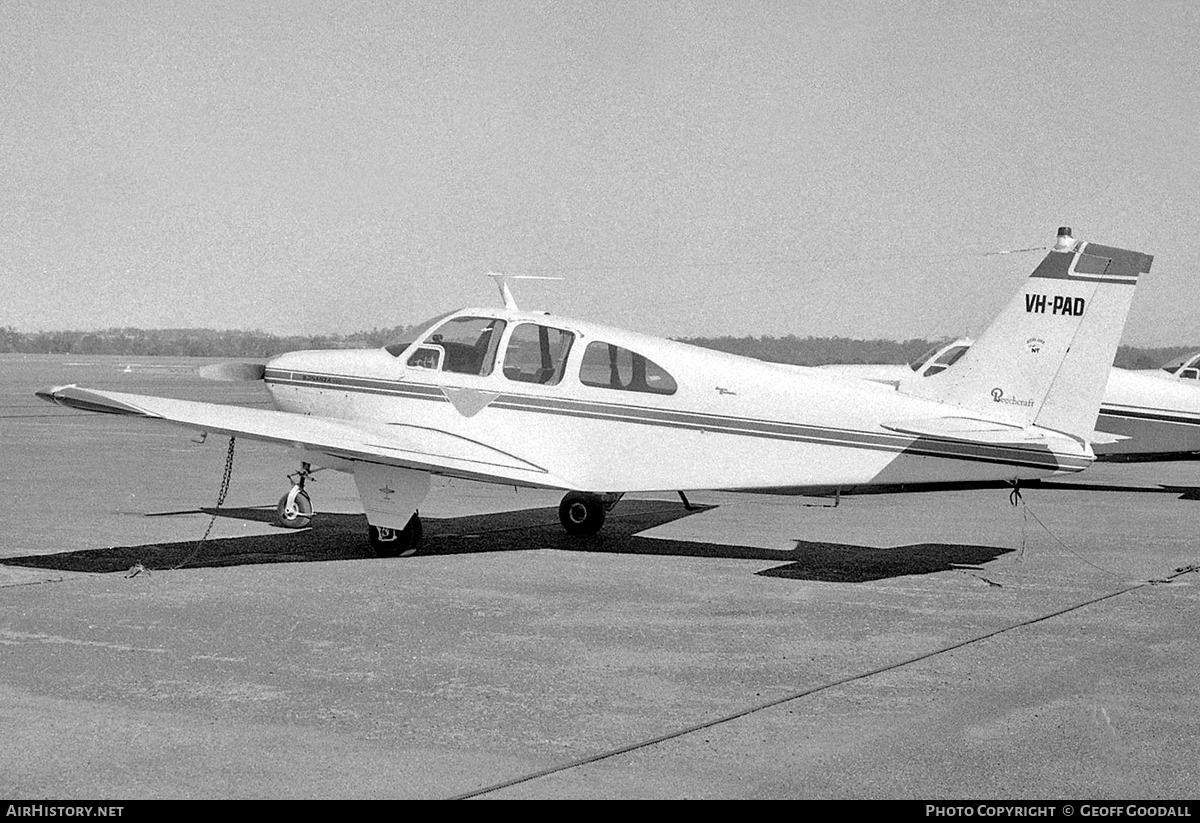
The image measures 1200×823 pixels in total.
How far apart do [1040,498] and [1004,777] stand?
12.4 metres

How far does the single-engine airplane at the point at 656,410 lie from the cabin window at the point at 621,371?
15 millimetres

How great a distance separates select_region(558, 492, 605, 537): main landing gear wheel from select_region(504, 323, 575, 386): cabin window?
5.43ft

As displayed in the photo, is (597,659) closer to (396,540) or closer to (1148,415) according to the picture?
(396,540)

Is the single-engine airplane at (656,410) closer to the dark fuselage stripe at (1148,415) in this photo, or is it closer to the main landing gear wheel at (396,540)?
the main landing gear wheel at (396,540)

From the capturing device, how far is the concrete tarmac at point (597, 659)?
530 cm

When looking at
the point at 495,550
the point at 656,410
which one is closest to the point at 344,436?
the point at 495,550

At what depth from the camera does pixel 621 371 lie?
11.3 metres

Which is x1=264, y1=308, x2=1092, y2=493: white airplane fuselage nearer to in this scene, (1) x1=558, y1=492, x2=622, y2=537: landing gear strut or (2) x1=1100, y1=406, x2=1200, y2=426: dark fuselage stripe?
(1) x1=558, y1=492, x2=622, y2=537: landing gear strut

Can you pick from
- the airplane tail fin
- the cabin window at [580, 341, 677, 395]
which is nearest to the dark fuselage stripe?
the airplane tail fin

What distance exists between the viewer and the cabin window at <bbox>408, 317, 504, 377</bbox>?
38.6ft

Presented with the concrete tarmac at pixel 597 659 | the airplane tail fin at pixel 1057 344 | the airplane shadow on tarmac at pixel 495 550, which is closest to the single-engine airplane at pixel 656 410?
the airplane tail fin at pixel 1057 344

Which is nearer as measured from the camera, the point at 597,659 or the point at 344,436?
the point at 597,659

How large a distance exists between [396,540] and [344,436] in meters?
1.03
